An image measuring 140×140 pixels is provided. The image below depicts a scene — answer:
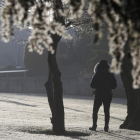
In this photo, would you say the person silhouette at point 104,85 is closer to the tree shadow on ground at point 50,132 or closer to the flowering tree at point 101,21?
the tree shadow on ground at point 50,132

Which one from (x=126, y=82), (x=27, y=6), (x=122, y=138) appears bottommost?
(x=122, y=138)

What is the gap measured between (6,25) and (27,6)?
222 mm

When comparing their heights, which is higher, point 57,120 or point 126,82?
point 126,82

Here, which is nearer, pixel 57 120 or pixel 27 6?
pixel 27 6

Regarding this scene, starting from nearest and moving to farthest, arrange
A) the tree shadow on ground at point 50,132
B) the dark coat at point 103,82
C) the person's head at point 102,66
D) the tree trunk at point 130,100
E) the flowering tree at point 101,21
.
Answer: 1. the flowering tree at point 101,21
2. the tree shadow on ground at point 50,132
3. the dark coat at point 103,82
4. the person's head at point 102,66
5. the tree trunk at point 130,100

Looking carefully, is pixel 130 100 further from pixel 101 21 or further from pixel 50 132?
pixel 101 21

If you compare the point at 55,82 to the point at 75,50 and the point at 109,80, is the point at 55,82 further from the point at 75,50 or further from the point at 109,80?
the point at 75,50

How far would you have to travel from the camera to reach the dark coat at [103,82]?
11148 mm

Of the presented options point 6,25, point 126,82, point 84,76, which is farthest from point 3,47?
point 6,25

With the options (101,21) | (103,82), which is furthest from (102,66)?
(101,21)

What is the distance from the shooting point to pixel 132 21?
1.82 m

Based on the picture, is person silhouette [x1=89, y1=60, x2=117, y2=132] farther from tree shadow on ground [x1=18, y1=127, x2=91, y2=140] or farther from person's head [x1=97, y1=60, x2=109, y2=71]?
tree shadow on ground [x1=18, y1=127, x2=91, y2=140]

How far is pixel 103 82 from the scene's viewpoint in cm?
1117

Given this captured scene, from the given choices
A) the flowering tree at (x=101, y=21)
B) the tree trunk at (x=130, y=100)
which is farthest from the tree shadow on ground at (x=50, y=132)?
the flowering tree at (x=101, y=21)
